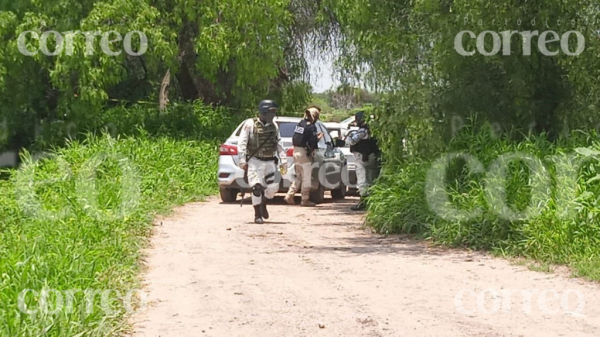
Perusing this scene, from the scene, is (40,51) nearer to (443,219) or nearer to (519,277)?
(443,219)

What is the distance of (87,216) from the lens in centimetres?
1268

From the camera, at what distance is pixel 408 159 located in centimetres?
1473

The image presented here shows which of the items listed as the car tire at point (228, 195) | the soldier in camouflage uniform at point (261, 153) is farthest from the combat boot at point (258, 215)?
the car tire at point (228, 195)

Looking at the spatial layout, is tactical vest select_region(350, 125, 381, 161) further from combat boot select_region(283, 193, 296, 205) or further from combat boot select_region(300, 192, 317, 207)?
combat boot select_region(283, 193, 296, 205)

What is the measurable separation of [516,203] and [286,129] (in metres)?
8.70

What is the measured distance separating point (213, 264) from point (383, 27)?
17.3 ft

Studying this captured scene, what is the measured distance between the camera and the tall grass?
420 inches

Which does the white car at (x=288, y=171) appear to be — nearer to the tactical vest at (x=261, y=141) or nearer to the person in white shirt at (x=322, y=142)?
the person in white shirt at (x=322, y=142)

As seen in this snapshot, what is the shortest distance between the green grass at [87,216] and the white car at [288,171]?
2.91 ft

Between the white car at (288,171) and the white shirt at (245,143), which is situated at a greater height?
the white shirt at (245,143)

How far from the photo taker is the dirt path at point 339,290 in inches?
295

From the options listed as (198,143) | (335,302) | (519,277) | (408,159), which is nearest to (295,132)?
(408,159)

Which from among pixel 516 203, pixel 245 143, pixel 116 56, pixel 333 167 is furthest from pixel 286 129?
pixel 516 203

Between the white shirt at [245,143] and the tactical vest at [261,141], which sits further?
the tactical vest at [261,141]
